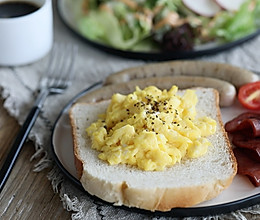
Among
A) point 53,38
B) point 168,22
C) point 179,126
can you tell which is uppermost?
point 179,126

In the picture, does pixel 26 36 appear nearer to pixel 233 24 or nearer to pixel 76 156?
pixel 76 156

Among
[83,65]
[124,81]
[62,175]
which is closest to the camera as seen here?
[62,175]

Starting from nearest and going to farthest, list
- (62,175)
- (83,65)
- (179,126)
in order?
(179,126)
(62,175)
(83,65)

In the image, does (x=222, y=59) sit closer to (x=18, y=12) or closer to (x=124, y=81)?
(x=124, y=81)

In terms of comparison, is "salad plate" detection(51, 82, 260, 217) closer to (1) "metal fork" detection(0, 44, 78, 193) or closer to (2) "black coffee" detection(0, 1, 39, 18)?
(1) "metal fork" detection(0, 44, 78, 193)

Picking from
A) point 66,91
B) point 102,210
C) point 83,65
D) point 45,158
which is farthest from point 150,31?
point 102,210

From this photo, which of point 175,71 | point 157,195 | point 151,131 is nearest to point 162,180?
point 157,195

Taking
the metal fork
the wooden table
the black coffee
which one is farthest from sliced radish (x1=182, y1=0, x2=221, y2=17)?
the wooden table
